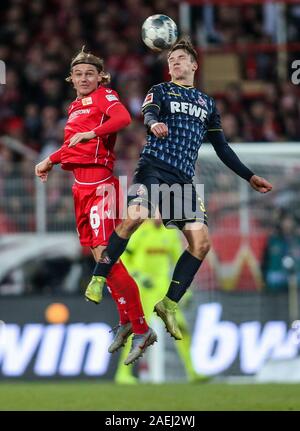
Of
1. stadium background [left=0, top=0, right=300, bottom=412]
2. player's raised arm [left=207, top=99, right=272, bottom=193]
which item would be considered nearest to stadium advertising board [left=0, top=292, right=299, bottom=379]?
stadium background [left=0, top=0, right=300, bottom=412]

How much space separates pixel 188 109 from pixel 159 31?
2.33 ft

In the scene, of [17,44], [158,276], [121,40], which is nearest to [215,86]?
[121,40]

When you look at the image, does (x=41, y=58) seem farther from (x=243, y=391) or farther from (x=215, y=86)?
(x=243, y=391)

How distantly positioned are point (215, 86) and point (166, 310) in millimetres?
10749

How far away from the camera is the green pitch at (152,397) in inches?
594

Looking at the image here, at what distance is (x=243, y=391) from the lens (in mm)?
16609

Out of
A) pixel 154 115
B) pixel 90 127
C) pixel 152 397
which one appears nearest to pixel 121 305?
pixel 90 127

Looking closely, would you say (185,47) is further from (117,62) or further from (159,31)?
(117,62)

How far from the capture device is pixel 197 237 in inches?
494

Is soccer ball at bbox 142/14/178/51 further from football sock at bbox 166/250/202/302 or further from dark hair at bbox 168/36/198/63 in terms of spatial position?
football sock at bbox 166/250/202/302

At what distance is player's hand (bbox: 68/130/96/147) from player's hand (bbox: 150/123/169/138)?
647mm

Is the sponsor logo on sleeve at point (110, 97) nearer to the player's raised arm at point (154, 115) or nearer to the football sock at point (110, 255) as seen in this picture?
the player's raised arm at point (154, 115)

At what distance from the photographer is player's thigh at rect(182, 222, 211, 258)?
12.5 m

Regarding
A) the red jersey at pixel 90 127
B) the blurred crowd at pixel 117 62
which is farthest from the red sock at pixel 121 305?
the blurred crowd at pixel 117 62
